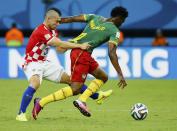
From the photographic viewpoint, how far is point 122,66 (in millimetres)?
20938

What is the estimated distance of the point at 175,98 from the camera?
1628 cm

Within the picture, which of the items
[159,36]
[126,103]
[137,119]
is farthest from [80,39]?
[159,36]

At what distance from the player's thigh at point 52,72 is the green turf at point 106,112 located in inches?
25.9

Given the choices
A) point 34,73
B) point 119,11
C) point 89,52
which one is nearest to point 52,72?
point 34,73

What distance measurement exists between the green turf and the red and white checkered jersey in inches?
39.7

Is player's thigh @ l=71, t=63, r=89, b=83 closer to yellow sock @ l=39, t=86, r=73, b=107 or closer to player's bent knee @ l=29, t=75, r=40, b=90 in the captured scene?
yellow sock @ l=39, t=86, r=73, b=107

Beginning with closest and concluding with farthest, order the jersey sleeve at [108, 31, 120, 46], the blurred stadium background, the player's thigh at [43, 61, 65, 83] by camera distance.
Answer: the blurred stadium background → the jersey sleeve at [108, 31, 120, 46] → the player's thigh at [43, 61, 65, 83]

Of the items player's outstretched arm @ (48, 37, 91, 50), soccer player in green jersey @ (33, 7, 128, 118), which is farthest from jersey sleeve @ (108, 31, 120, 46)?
player's outstretched arm @ (48, 37, 91, 50)

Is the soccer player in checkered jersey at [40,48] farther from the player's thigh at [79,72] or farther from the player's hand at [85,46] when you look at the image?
the player's thigh at [79,72]

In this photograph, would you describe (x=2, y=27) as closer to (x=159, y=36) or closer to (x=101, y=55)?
(x=159, y=36)

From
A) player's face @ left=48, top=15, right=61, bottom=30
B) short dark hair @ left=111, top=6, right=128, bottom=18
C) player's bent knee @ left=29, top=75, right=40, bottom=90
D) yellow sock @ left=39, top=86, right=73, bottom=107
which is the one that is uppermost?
short dark hair @ left=111, top=6, right=128, bottom=18

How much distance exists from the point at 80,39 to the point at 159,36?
48.2ft

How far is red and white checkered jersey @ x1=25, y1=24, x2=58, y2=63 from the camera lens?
11758 mm

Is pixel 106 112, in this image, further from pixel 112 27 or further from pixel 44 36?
pixel 44 36
